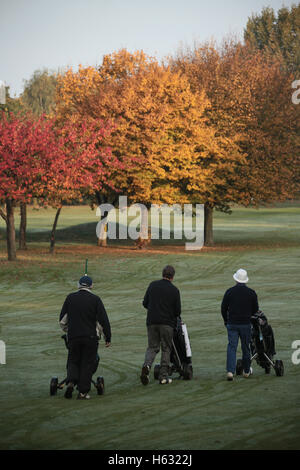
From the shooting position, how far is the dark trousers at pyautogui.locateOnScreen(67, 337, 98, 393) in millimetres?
10969

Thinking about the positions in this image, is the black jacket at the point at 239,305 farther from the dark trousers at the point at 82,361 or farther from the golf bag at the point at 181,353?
the dark trousers at the point at 82,361

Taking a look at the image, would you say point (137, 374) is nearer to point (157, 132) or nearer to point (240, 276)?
point (240, 276)

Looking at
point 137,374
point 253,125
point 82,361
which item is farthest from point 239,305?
point 253,125

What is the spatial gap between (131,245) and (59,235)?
9231mm

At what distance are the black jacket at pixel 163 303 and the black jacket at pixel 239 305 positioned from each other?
0.80 meters

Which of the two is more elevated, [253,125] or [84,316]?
[253,125]

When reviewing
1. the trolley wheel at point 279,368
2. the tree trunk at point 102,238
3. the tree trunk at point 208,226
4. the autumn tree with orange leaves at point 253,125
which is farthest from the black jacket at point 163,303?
the tree trunk at point 102,238

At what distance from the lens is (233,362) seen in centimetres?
1219

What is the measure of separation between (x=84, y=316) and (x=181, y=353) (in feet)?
6.96

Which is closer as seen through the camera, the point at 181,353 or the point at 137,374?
the point at 181,353

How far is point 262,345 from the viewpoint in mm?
12664

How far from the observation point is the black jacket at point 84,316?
10969mm

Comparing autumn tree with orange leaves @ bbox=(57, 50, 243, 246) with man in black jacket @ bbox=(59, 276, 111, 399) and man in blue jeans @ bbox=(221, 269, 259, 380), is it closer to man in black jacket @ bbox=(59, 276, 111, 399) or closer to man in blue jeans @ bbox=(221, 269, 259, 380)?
man in blue jeans @ bbox=(221, 269, 259, 380)
